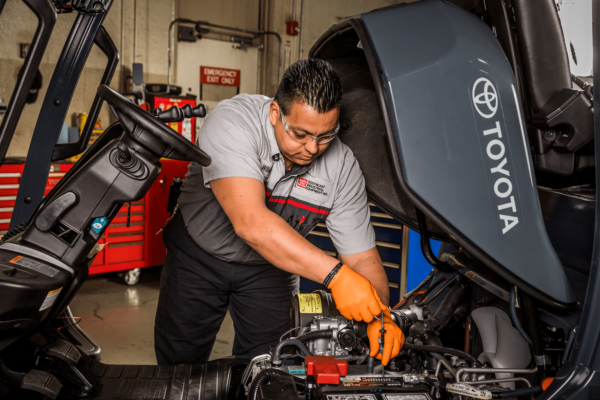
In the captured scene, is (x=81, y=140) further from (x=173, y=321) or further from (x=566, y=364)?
(x=566, y=364)

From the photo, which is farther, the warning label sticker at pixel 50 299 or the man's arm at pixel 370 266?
the man's arm at pixel 370 266

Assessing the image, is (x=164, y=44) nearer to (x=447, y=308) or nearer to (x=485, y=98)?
(x=447, y=308)

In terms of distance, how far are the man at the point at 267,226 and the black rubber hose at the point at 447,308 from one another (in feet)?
0.69

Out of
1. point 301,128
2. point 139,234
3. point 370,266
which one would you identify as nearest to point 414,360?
point 370,266

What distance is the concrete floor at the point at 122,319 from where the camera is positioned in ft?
10.6

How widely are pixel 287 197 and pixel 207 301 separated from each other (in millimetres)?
573

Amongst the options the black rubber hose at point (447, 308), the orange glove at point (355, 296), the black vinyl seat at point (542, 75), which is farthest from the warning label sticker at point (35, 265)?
the black vinyl seat at point (542, 75)

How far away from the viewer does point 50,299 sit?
128 centimetres

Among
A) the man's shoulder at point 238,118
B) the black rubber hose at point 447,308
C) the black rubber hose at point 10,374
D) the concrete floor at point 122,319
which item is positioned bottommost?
the concrete floor at point 122,319

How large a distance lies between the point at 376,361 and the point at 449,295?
0.35m

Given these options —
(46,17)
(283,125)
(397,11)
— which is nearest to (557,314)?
→ (397,11)

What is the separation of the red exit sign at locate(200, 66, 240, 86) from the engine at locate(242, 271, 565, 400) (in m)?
5.07

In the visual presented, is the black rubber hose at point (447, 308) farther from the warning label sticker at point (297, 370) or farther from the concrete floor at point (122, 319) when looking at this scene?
the concrete floor at point (122, 319)

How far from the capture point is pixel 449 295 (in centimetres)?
158
